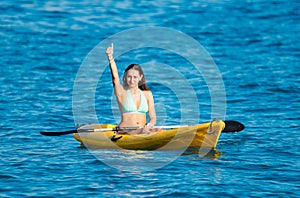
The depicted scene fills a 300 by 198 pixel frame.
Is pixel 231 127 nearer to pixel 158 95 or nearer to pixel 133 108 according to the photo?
pixel 133 108

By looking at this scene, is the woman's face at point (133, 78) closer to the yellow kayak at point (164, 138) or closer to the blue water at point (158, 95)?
the yellow kayak at point (164, 138)

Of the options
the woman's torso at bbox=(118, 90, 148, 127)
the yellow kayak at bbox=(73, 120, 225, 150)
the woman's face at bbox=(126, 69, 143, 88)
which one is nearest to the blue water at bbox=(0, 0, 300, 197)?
the yellow kayak at bbox=(73, 120, 225, 150)

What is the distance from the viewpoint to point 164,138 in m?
12.5

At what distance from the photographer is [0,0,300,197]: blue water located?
37.4 feet

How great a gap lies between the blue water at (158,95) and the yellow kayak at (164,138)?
0.26 metres

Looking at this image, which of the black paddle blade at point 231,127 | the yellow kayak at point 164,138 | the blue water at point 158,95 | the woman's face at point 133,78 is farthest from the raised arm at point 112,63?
the black paddle blade at point 231,127

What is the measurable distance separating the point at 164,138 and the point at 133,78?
4.09ft

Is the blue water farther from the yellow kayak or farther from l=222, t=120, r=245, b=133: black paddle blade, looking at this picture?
l=222, t=120, r=245, b=133: black paddle blade

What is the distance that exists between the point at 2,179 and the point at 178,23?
586 inches

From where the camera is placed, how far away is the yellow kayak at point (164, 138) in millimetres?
12406

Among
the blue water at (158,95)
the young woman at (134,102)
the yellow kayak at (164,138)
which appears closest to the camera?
the blue water at (158,95)

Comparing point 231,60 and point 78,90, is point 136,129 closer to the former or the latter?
point 78,90

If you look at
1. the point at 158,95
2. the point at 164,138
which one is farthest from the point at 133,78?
the point at 158,95

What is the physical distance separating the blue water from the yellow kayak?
255mm
